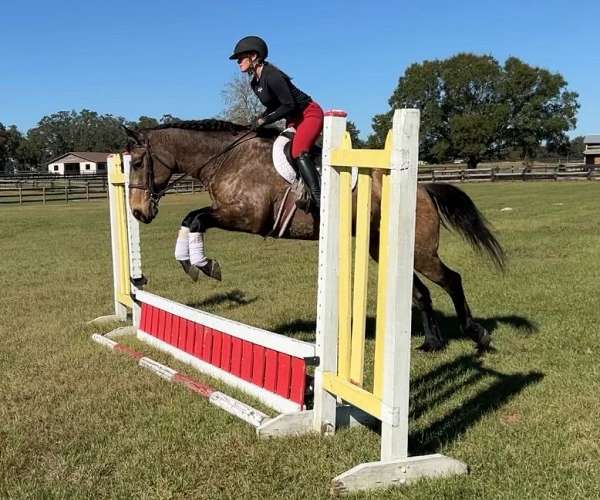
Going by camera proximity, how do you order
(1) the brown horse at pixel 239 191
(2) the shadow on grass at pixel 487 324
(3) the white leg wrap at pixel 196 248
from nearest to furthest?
(3) the white leg wrap at pixel 196 248, (1) the brown horse at pixel 239 191, (2) the shadow on grass at pixel 487 324

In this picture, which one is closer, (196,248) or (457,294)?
(196,248)

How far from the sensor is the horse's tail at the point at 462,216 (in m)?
6.14

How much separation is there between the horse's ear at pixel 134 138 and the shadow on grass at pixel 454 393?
3215mm

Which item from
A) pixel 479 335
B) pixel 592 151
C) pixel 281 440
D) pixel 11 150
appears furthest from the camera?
pixel 11 150

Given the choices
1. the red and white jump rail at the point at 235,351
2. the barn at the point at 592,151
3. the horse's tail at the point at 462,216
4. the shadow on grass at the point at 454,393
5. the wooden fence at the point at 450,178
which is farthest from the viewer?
the barn at the point at 592,151

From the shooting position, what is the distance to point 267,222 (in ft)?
18.1

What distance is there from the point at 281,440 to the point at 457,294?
2635mm

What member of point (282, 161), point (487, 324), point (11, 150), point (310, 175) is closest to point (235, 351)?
point (310, 175)

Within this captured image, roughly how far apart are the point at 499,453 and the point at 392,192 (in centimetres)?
170

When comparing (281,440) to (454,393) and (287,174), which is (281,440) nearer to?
(454,393)

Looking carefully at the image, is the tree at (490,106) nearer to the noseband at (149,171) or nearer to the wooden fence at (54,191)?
the wooden fence at (54,191)

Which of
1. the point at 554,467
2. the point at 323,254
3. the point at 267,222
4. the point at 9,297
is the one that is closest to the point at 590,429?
the point at 554,467

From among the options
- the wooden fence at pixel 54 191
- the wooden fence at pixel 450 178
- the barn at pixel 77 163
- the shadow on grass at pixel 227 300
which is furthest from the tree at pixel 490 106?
the shadow on grass at pixel 227 300

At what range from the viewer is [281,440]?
3924 mm
